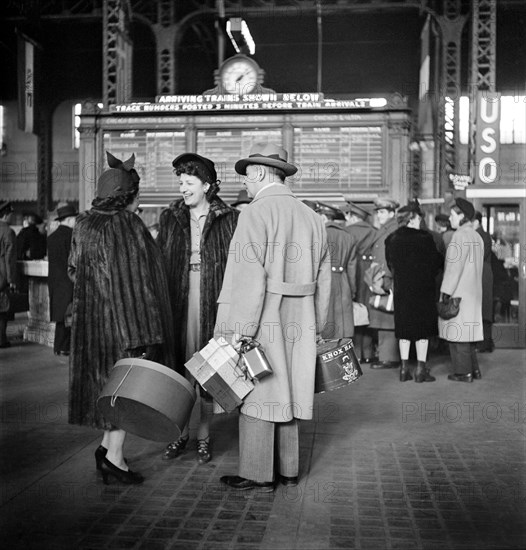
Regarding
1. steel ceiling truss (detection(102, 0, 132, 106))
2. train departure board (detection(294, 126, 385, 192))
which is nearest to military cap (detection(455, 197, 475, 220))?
train departure board (detection(294, 126, 385, 192))

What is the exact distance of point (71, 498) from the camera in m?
3.89

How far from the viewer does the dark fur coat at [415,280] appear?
729 centimetres

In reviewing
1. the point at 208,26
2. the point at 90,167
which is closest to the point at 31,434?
the point at 90,167

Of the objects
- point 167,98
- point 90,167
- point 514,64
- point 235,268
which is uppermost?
point 514,64

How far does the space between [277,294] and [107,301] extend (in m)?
0.97

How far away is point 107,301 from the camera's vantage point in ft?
13.3

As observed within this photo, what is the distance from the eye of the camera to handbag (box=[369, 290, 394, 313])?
7.82 m

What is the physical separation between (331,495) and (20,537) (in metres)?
1.65

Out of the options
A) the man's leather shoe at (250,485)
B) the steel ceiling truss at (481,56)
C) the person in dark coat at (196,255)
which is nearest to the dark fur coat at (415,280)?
the person in dark coat at (196,255)

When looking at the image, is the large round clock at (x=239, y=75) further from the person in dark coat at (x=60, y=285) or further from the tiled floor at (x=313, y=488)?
the tiled floor at (x=313, y=488)

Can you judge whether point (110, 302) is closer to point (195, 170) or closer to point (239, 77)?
point (195, 170)

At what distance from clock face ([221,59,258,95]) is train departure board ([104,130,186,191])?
3.56ft

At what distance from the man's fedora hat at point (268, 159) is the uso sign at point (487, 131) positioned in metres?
6.67

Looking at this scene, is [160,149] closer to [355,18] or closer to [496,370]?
[496,370]
